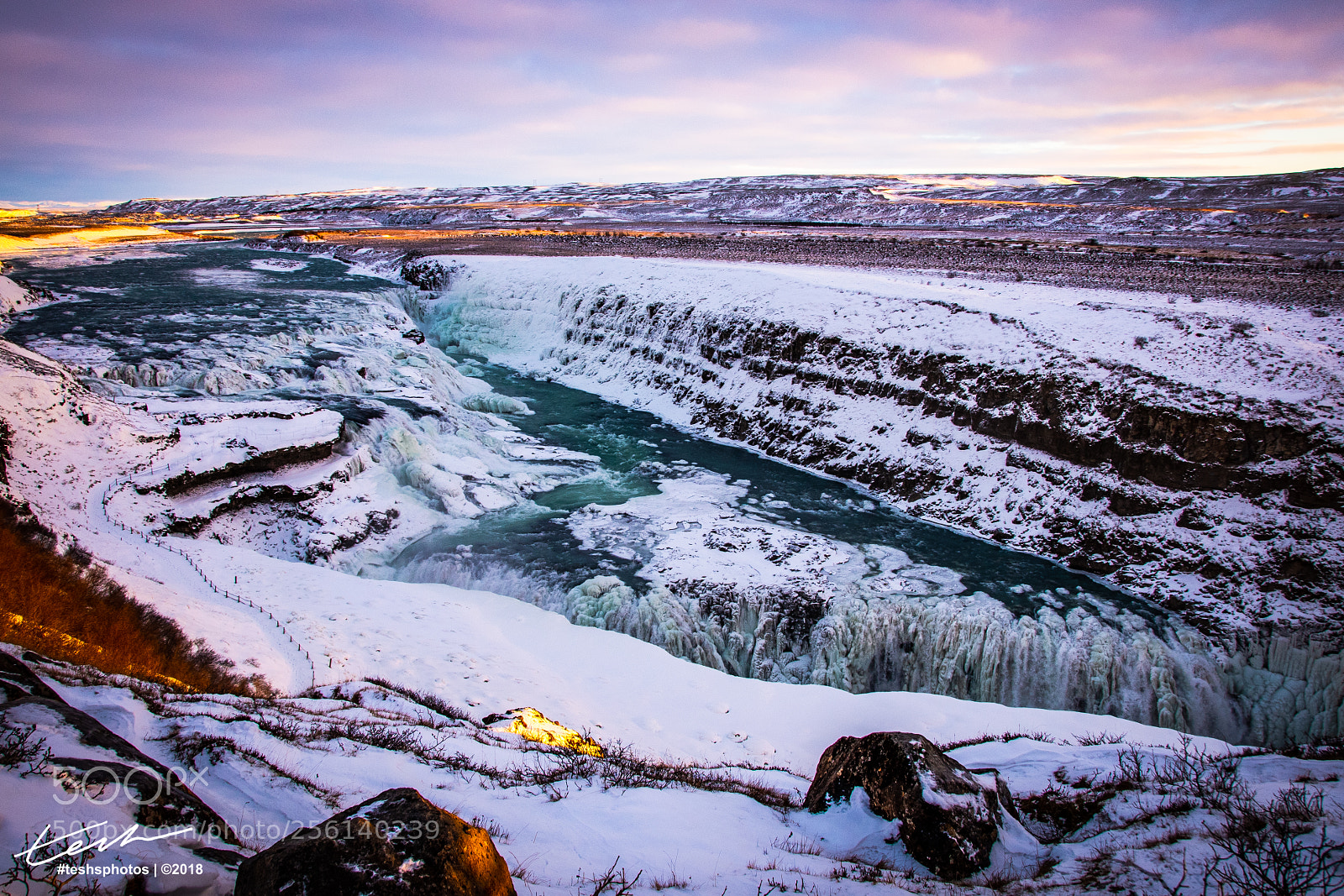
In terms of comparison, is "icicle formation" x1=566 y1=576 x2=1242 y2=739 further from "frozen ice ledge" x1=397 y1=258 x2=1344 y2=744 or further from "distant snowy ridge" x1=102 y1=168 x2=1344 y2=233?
"distant snowy ridge" x1=102 y1=168 x2=1344 y2=233

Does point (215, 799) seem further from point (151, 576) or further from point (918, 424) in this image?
point (918, 424)

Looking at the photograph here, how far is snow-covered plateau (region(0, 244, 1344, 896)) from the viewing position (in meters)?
6.13

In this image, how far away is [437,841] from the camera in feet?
13.3

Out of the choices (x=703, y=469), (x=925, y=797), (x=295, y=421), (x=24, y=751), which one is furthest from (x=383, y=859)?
(x=703, y=469)

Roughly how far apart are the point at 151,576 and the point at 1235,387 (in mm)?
25327

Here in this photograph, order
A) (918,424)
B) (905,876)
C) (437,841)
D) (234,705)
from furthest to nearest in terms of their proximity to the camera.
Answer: (918,424) < (234,705) < (905,876) < (437,841)

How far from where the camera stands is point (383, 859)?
3.84 metres

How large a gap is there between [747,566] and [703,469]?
23.2 feet

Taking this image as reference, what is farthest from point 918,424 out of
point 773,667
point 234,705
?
point 234,705

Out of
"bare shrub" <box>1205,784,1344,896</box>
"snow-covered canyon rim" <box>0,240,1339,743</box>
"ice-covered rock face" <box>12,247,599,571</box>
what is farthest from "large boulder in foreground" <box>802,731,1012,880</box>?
"ice-covered rock face" <box>12,247,599,571</box>

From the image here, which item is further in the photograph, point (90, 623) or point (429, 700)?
point (429, 700)

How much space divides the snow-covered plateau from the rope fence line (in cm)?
10

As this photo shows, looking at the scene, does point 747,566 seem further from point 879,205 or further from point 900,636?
point 879,205

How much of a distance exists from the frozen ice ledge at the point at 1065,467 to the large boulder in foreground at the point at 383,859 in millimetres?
9796
